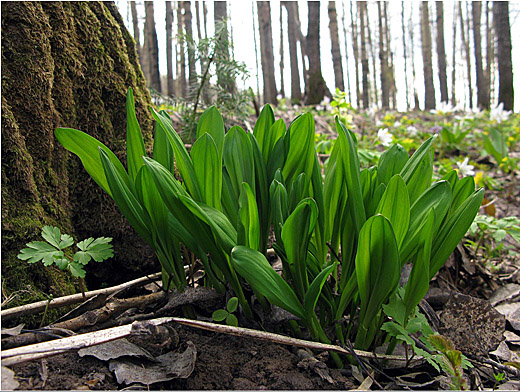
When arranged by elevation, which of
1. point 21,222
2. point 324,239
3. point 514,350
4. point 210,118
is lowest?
point 514,350

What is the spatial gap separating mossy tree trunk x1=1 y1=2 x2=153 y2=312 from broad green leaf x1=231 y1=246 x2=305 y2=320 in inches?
28.6

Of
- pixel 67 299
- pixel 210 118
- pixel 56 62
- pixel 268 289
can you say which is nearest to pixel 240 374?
pixel 268 289

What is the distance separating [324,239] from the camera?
1.33m

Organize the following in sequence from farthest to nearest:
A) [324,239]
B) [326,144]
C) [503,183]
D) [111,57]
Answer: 1. [503,183]
2. [326,144]
3. [111,57]
4. [324,239]

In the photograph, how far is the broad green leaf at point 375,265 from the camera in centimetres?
93

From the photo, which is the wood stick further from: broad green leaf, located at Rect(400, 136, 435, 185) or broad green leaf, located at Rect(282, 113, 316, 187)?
broad green leaf, located at Rect(400, 136, 435, 185)

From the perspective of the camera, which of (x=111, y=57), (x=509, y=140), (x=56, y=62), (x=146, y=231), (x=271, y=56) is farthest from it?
(x=271, y=56)

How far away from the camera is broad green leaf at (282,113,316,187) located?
4.21 ft

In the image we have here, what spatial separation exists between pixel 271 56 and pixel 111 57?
1268 cm

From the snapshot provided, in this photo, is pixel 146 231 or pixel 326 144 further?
pixel 326 144

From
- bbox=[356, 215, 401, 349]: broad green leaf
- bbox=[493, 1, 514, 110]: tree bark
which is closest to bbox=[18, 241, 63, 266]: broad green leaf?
bbox=[356, 215, 401, 349]: broad green leaf

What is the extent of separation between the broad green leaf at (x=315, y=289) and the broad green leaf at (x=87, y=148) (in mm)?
607

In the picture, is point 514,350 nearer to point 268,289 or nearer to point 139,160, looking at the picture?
point 268,289

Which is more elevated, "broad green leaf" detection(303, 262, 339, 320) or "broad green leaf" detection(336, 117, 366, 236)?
"broad green leaf" detection(336, 117, 366, 236)
